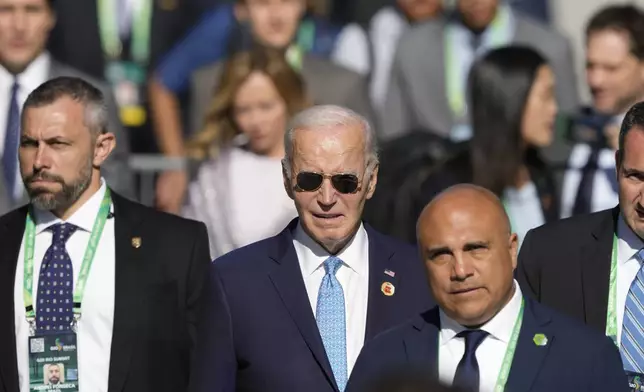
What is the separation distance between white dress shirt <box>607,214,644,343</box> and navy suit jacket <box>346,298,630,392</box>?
2.54 ft

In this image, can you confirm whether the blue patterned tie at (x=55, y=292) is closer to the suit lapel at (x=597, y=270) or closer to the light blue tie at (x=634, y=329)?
the suit lapel at (x=597, y=270)

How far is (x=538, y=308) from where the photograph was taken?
5152 mm

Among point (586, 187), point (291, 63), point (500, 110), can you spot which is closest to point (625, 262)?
point (586, 187)

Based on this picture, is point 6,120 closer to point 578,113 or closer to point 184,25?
point 184,25

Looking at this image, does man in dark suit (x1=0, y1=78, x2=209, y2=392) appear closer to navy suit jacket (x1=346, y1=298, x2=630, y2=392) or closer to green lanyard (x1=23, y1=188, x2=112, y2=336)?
green lanyard (x1=23, y1=188, x2=112, y2=336)

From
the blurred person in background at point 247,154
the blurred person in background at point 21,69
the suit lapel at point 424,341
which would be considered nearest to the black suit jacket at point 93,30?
the blurred person in background at point 21,69

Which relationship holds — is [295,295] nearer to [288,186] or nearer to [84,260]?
[288,186]

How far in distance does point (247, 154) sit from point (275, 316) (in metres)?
2.99

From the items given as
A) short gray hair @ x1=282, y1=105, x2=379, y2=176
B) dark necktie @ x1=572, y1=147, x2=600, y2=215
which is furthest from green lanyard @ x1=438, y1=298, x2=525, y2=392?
dark necktie @ x1=572, y1=147, x2=600, y2=215

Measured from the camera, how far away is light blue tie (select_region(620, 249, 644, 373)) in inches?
227

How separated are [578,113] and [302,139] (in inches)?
141

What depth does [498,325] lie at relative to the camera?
5.05 meters

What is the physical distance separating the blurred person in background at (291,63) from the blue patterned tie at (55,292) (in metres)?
3.04

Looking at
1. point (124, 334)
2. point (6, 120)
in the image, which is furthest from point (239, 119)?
point (124, 334)
